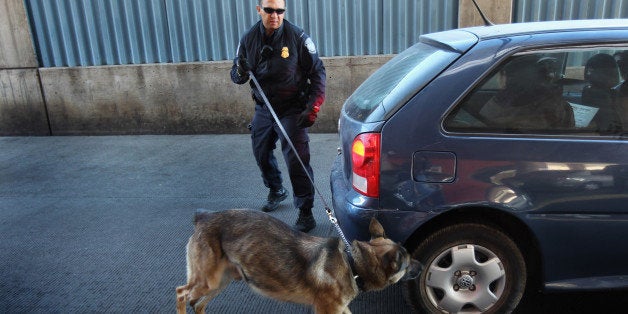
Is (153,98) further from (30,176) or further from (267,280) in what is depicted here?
(267,280)

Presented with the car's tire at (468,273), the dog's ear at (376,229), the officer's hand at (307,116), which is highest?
the officer's hand at (307,116)

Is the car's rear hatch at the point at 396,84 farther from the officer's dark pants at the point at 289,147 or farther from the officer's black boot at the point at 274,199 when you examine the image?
the officer's black boot at the point at 274,199

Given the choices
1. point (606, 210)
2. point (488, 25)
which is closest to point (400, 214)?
point (606, 210)

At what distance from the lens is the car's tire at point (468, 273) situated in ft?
8.39

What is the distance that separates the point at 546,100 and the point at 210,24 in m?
5.71

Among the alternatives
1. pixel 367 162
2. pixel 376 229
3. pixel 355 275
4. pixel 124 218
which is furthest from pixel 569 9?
pixel 124 218

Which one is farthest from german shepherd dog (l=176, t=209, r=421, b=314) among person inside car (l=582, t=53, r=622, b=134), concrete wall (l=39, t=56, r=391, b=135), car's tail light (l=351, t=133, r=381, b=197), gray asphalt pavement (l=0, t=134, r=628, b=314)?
concrete wall (l=39, t=56, r=391, b=135)

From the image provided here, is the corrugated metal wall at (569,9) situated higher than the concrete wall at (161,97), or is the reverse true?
the corrugated metal wall at (569,9)

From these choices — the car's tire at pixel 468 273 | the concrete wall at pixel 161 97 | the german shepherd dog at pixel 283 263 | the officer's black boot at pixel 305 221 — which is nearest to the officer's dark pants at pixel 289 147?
the officer's black boot at pixel 305 221

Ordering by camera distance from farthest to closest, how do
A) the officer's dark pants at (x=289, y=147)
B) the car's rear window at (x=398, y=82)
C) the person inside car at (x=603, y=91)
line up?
the officer's dark pants at (x=289, y=147) < the car's rear window at (x=398, y=82) < the person inside car at (x=603, y=91)

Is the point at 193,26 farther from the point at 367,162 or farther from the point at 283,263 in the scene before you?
the point at 283,263

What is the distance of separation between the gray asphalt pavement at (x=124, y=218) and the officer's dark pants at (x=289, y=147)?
0.37 m

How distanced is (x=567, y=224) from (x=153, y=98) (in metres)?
6.45

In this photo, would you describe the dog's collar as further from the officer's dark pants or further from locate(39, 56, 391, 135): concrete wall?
locate(39, 56, 391, 135): concrete wall
